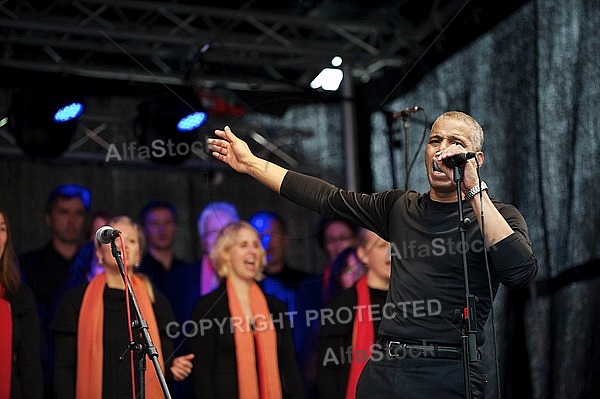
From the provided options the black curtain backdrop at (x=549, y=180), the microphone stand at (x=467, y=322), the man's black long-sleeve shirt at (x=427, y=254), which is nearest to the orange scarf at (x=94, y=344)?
the man's black long-sleeve shirt at (x=427, y=254)

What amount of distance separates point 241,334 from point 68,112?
50.2 inches

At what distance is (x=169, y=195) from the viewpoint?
427 cm

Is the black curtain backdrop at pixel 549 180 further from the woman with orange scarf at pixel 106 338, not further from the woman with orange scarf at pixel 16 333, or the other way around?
the woman with orange scarf at pixel 16 333

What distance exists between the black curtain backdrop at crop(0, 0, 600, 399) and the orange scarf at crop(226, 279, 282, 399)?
291 millimetres

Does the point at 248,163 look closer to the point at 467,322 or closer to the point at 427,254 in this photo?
the point at 427,254

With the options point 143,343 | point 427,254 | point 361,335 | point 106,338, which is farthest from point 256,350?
point 427,254

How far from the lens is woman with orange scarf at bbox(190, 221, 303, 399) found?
4184mm

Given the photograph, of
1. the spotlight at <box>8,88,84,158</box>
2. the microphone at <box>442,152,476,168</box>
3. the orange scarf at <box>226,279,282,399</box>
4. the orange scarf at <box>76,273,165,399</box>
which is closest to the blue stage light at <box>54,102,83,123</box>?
the spotlight at <box>8,88,84,158</box>

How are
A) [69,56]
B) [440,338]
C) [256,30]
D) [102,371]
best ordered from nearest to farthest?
[440,338], [102,371], [69,56], [256,30]

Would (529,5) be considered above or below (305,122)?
above

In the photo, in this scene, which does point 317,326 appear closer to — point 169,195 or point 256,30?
point 169,195

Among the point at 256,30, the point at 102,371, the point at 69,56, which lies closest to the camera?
the point at 102,371

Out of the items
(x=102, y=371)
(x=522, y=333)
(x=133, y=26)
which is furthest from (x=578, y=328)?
(x=133, y=26)

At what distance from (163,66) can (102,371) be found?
1.42 metres
